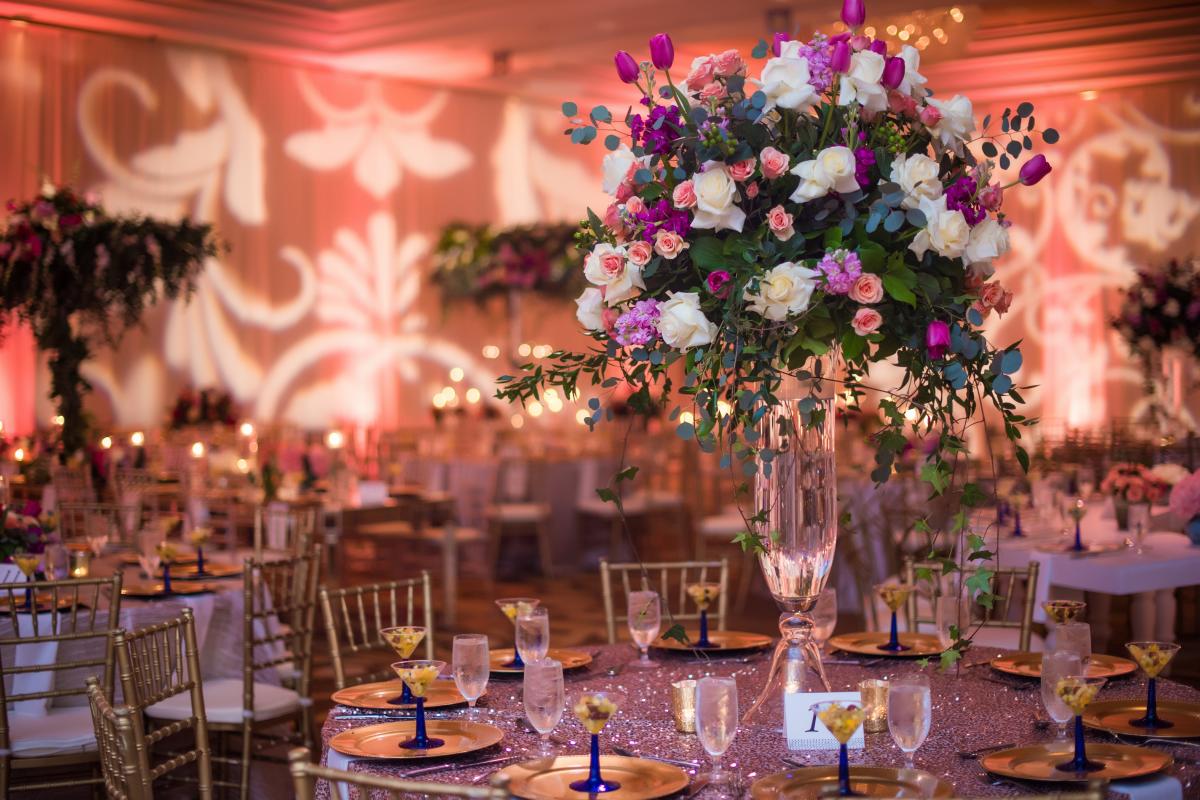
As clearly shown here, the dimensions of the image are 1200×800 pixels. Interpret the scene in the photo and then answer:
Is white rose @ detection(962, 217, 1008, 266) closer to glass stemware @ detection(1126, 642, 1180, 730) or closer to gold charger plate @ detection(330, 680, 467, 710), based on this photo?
glass stemware @ detection(1126, 642, 1180, 730)

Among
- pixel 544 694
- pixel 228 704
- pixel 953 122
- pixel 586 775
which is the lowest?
pixel 228 704

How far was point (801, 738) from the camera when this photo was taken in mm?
2365

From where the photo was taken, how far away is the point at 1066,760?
2.23 metres

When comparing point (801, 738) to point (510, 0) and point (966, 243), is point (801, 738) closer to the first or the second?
point (966, 243)

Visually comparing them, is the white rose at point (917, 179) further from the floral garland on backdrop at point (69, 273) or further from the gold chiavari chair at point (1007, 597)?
the floral garland on backdrop at point (69, 273)

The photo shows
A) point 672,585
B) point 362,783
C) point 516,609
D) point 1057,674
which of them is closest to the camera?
point 362,783

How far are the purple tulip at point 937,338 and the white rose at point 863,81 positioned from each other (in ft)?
1.26

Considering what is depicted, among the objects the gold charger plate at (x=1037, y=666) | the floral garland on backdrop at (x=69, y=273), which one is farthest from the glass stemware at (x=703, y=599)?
the floral garland on backdrop at (x=69, y=273)

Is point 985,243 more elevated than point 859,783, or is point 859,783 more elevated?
point 985,243

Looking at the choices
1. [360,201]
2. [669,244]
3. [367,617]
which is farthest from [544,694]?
[360,201]

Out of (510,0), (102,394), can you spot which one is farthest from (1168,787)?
(102,394)

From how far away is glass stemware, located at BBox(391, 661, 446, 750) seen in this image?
2.40 meters

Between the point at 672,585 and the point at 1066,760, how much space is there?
5115mm

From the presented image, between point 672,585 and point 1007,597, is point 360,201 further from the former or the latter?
point 1007,597
